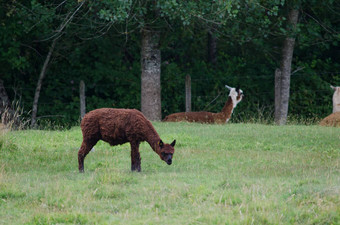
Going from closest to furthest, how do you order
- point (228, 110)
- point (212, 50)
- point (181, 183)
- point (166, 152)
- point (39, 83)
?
point (181, 183) → point (166, 152) → point (228, 110) → point (39, 83) → point (212, 50)

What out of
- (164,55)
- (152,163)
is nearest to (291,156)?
(152,163)

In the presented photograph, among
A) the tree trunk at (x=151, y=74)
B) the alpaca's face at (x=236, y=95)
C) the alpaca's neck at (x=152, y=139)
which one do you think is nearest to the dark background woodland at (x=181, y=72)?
the tree trunk at (x=151, y=74)

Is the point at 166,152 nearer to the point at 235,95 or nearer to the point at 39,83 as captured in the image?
the point at 235,95

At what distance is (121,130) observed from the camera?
9992 millimetres

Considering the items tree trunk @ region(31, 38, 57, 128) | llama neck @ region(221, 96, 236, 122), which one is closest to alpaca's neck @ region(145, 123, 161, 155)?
llama neck @ region(221, 96, 236, 122)

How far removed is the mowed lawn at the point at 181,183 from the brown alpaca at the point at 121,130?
0.44m

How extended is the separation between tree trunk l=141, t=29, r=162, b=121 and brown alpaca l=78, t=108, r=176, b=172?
938cm

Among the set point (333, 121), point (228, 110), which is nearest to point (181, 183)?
point (333, 121)

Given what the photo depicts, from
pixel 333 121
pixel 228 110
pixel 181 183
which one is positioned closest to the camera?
pixel 181 183

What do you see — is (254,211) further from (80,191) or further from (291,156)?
(291,156)

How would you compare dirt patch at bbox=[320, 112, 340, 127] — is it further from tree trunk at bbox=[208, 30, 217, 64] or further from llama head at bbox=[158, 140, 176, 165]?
llama head at bbox=[158, 140, 176, 165]

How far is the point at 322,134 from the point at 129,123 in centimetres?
679

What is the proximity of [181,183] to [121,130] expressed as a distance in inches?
67.6

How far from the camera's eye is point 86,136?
10.2 metres
